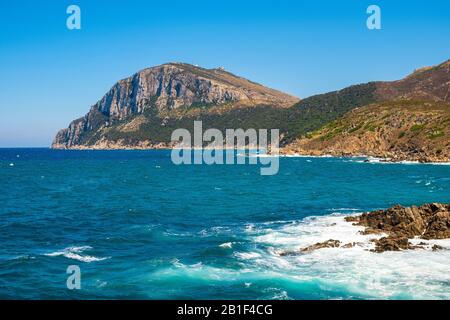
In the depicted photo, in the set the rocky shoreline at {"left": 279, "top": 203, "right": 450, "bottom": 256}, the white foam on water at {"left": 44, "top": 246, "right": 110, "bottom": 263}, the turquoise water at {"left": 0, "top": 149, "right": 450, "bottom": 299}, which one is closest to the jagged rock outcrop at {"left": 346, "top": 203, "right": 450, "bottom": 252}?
the rocky shoreline at {"left": 279, "top": 203, "right": 450, "bottom": 256}

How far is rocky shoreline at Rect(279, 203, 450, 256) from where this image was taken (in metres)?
37.6

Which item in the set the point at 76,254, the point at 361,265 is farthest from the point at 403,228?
the point at 76,254

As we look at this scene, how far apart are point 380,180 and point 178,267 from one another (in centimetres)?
7972

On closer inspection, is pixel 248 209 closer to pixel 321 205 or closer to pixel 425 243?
pixel 321 205

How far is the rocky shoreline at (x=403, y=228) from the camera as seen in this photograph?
1481 inches

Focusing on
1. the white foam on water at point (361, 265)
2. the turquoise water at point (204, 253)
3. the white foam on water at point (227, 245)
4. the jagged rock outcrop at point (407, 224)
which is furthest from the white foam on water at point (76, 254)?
the jagged rock outcrop at point (407, 224)

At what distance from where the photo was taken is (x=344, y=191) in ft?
282

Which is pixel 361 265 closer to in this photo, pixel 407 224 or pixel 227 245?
pixel 227 245

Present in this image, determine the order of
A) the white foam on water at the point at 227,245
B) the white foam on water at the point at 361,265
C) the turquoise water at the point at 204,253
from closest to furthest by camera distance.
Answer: the white foam on water at the point at 361,265 < the turquoise water at the point at 204,253 < the white foam on water at the point at 227,245

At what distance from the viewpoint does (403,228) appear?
42.8 metres

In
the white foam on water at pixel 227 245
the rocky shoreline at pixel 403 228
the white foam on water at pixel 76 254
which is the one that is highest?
the rocky shoreline at pixel 403 228

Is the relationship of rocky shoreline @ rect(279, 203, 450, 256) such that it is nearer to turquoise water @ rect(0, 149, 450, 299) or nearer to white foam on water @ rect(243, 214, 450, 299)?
white foam on water @ rect(243, 214, 450, 299)

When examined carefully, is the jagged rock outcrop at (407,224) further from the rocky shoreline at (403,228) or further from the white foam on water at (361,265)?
the white foam on water at (361,265)
